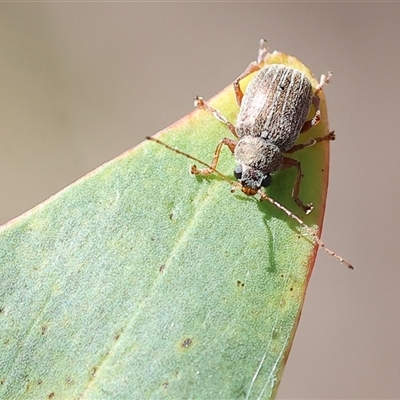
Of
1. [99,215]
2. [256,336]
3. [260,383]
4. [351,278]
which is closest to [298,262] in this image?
[256,336]

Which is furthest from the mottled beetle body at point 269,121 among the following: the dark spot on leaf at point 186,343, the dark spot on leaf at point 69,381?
the dark spot on leaf at point 69,381

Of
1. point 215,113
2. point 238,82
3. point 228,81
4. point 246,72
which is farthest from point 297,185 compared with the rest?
point 228,81

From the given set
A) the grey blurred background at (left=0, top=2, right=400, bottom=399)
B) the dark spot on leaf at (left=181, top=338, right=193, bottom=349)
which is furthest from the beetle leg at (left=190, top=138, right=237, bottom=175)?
the grey blurred background at (left=0, top=2, right=400, bottom=399)

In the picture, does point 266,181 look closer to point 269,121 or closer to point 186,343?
point 269,121

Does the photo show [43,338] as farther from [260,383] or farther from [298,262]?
[298,262]

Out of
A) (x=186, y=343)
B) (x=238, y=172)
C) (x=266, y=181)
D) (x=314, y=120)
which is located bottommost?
(x=186, y=343)

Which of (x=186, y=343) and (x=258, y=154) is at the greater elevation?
(x=258, y=154)
